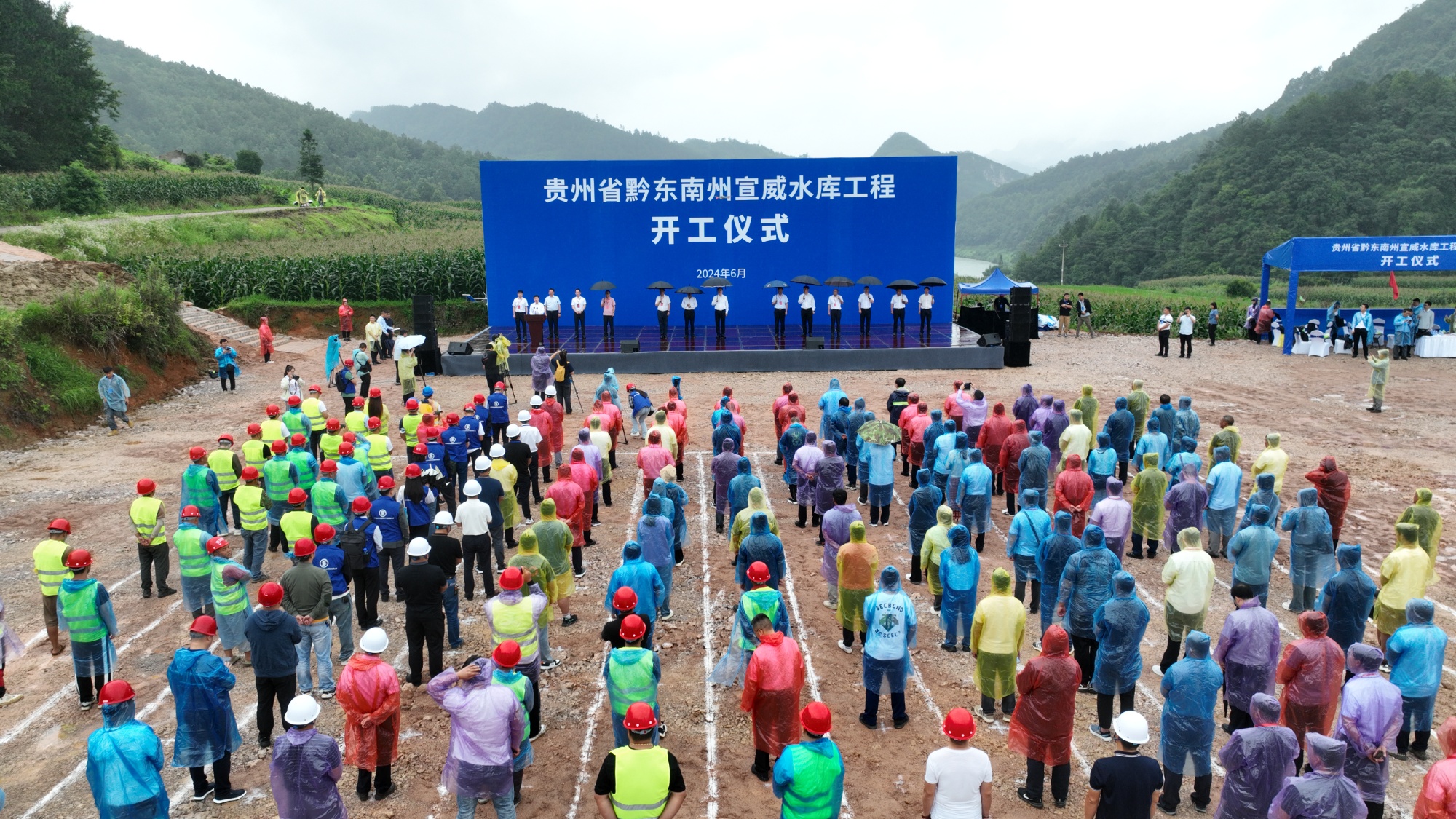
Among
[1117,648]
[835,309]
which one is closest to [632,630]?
[1117,648]

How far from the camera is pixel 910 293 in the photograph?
28.2 metres

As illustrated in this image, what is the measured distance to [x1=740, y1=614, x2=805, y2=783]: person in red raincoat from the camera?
634cm

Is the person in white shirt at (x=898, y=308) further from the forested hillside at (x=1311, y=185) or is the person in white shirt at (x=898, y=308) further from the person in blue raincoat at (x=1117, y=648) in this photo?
the forested hillside at (x=1311, y=185)

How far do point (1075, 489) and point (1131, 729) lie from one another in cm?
524

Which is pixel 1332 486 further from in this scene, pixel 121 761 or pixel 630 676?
pixel 121 761

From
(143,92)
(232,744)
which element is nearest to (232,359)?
(232,744)

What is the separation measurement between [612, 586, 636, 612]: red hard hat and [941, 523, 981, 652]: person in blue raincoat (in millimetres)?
2933

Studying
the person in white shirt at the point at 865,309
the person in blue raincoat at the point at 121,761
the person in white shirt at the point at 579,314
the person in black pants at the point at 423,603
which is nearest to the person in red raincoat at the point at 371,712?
the person in black pants at the point at 423,603

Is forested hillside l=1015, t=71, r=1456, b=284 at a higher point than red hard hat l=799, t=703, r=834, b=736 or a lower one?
higher

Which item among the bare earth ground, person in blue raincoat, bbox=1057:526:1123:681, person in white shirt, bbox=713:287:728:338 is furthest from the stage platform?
person in blue raincoat, bbox=1057:526:1123:681

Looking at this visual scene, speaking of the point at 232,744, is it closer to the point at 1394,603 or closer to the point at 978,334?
the point at 1394,603

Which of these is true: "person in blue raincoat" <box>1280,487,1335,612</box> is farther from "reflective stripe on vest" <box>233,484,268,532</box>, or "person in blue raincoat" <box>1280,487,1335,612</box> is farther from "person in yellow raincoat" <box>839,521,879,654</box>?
"reflective stripe on vest" <box>233,484,268,532</box>

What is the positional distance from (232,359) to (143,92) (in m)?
172

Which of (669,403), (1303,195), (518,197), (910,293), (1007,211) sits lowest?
(669,403)
